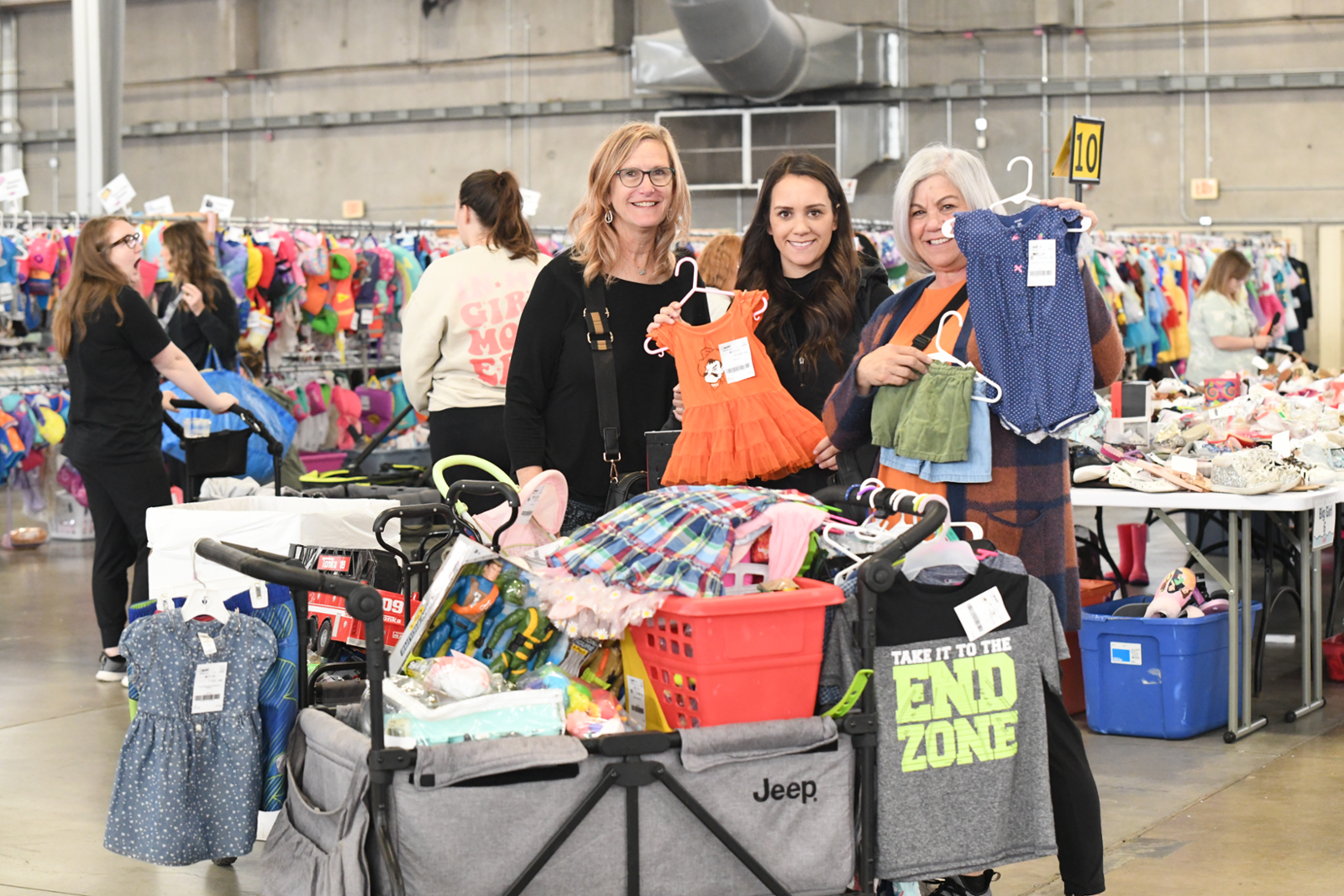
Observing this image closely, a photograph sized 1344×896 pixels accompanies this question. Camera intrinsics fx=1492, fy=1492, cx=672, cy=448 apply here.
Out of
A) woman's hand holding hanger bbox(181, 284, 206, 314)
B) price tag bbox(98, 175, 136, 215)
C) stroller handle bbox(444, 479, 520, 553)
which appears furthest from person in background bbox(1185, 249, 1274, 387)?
stroller handle bbox(444, 479, 520, 553)

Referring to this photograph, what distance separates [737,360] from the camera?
3012 millimetres

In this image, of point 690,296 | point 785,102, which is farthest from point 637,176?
point 785,102

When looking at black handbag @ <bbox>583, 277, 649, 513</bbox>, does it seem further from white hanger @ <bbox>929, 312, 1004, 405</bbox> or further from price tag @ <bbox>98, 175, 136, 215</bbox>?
price tag @ <bbox>98, 175, 136, 215</bbox>

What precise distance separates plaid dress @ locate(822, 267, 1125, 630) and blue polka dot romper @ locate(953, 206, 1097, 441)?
0.10ft

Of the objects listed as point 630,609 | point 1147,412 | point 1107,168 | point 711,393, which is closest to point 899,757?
point 630,609

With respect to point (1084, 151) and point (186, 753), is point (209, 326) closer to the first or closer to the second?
point (1084, 151)

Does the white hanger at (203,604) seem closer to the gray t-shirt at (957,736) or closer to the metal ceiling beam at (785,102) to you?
the gray t-shirt at (957,736)

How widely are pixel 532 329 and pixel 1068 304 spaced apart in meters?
1.11

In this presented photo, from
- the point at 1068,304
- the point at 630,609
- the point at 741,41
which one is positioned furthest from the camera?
the point at 741,41

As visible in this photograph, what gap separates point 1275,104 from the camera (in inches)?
563

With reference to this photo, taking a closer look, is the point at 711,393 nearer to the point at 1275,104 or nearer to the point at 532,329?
the point at 532,329

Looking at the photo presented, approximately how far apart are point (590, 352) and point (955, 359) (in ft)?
2.58

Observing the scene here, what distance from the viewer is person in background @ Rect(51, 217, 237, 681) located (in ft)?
16.2

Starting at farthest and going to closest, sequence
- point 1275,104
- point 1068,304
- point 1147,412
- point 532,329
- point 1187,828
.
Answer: point 1275,104
point 1147,412
point 1187,828
point 532,329
point 1068,304
